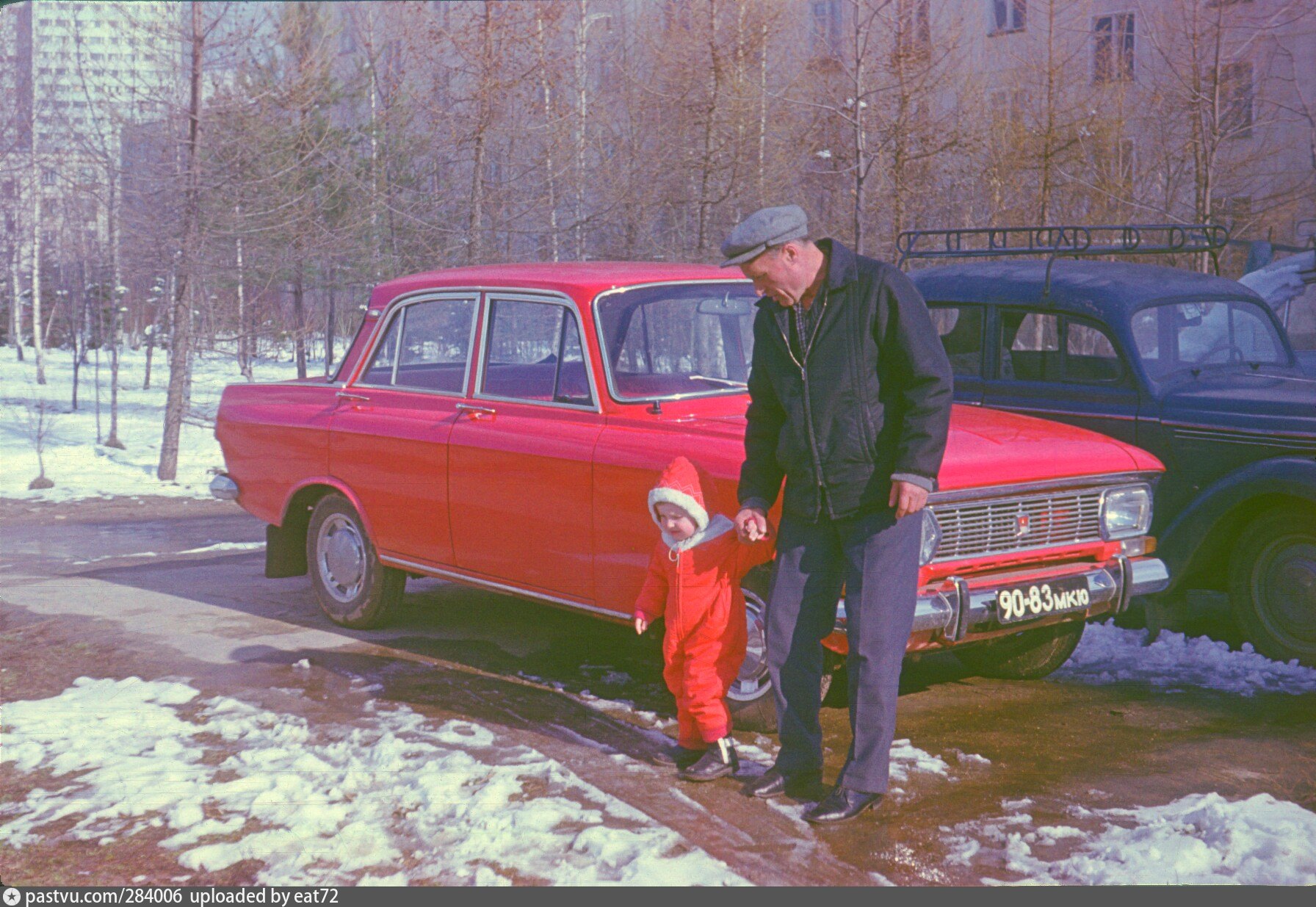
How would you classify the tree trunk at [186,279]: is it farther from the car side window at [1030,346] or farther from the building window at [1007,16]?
the car side window at [1030,346]

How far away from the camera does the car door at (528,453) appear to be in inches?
217

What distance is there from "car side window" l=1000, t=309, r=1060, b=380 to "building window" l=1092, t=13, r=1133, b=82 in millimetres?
11303

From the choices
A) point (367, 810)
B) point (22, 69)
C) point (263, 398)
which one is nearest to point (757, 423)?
point (367, 810)

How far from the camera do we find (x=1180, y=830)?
13.2ft

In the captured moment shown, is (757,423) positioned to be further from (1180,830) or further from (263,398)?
(263,398)

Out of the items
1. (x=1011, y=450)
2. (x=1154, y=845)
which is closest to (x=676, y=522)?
(x=1011, y=450)

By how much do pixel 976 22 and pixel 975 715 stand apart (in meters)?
13.3

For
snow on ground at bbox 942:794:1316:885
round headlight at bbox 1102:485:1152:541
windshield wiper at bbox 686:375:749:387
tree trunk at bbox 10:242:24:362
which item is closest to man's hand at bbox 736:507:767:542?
snow on ground at bbox 942:794:1316:885

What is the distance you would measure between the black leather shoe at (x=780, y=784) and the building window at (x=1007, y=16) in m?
14.1

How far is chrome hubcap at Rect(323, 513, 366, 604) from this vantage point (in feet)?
22.5

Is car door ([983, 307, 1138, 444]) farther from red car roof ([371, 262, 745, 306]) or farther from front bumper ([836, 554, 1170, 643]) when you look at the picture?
red car roof ([371, 262, 745, 306])

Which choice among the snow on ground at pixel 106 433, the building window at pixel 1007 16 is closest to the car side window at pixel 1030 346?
the snow on ground at pixel 106 433

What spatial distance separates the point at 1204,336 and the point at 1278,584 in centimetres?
151

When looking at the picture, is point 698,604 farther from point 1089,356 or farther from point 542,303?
point 1089,356
